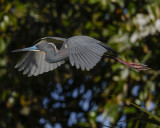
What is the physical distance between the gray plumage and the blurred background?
28.5 inches

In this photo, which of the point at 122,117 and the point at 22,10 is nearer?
the point at 122,117

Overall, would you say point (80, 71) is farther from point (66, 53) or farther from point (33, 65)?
point (66, 53)

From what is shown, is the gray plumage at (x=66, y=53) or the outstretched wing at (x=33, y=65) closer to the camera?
the gray plumage at (x=66, y=53)

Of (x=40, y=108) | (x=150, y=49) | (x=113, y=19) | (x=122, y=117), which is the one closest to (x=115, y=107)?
(x=122, y=117)

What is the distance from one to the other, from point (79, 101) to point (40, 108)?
592 millimetres

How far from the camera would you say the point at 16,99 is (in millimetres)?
3998

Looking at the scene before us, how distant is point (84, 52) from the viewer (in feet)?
6.79

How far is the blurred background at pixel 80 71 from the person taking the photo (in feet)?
10.5

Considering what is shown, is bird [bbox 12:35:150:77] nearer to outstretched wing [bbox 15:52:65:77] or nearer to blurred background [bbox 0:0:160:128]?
outstretched wing [bbox 15:52:65:77]

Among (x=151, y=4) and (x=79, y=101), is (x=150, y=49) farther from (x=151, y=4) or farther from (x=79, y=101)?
(x=79, y=101)

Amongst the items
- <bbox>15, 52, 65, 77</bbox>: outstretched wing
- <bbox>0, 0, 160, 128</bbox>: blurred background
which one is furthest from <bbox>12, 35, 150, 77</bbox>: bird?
<bbox>0, 0, 160, 128</bbox>: blurred background

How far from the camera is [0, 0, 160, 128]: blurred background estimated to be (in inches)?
127

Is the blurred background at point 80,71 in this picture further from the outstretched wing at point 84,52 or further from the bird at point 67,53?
the outstretched wing at point 84,52

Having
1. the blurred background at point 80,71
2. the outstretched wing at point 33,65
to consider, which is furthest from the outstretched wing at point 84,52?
the blurred background at point 80,71
